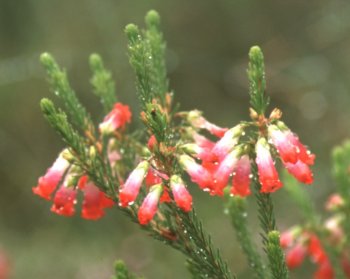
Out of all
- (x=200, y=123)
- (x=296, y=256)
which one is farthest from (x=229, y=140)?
(x=296, y=256)

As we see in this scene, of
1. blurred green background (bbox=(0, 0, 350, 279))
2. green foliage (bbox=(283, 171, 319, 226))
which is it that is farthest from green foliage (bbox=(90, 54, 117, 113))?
blurred green background (bbox=(0, 0, 350, 279))

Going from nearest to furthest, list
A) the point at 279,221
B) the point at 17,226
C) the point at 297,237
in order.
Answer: the point at 297,237
the point at 279,221
the point at 17,226

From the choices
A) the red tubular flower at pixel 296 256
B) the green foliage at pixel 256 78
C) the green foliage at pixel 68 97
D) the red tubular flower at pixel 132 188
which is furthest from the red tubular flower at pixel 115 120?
the red tubular flower at pixel 296 256

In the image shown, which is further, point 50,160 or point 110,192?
point 50,160

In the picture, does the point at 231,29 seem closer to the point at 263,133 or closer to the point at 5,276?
the point at 5,276

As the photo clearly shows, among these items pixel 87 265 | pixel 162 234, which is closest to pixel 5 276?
pixel 87 265

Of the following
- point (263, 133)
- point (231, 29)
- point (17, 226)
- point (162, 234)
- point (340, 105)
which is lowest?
point (162, 234)

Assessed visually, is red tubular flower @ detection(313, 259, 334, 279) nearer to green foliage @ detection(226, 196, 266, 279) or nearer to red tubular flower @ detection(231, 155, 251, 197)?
green foliage @ detection(226, 196, 266, 279)
